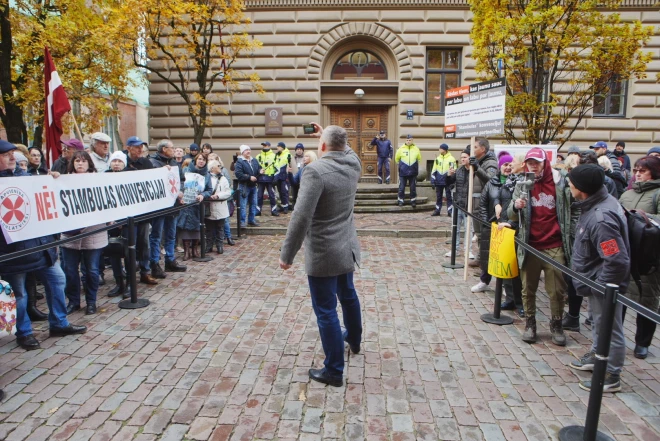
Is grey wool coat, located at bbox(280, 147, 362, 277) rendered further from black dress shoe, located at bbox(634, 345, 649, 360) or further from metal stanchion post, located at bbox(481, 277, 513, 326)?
black dress shoe, located at bbox(634, 345, 649, 360)

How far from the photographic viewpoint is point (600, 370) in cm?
320

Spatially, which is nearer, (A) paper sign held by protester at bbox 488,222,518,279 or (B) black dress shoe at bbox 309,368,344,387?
(B) black dress shoe at bbox 309,368,344,387

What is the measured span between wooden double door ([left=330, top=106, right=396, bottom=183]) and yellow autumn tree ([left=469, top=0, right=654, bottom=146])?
807 centimetres

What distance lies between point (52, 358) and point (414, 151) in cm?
1132

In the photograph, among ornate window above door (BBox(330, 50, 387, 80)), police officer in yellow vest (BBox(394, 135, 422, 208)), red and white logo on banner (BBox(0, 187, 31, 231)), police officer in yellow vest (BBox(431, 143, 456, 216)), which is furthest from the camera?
ornate window above door (BBox(330, 50, 387, 80))

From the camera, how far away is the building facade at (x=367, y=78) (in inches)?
666

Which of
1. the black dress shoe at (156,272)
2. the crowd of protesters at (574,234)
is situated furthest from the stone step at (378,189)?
the black dress shoe at (156,272)

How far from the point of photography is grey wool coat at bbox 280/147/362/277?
3.74 m

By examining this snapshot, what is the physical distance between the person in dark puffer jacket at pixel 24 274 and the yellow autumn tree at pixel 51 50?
937cm

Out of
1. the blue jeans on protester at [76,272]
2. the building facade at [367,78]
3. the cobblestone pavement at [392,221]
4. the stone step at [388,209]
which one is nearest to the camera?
the blue jeans on protester at [76,272]

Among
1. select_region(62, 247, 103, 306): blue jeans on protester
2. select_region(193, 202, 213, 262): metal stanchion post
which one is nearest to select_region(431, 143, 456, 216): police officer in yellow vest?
select_region(193, 202, 213, 262): metal stanchion post

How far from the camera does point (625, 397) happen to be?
3938 mm

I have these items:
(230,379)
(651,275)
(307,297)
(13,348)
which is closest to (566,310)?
(651,275)

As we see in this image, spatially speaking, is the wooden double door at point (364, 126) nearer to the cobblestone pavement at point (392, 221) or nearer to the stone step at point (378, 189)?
the stone step at point (378, 189)
